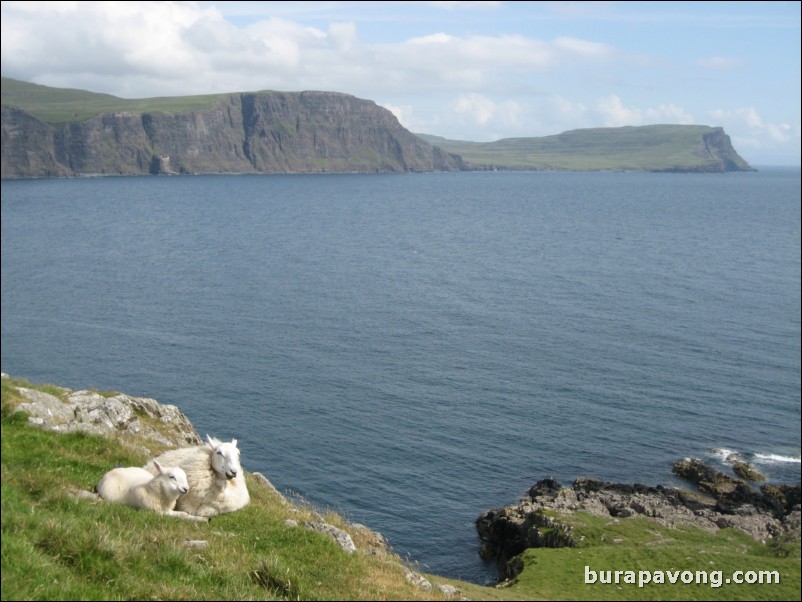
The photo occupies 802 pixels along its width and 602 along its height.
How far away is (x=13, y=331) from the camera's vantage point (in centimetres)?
7131

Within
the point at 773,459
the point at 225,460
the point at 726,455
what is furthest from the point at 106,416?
the point at 773,459

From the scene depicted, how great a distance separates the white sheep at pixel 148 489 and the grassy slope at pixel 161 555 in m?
0.62

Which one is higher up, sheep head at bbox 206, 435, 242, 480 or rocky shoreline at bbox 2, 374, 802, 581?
sheep head at bbox 206, 435, 242, 480

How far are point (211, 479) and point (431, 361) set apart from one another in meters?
58.0

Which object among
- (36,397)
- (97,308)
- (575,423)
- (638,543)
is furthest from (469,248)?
(36,397)

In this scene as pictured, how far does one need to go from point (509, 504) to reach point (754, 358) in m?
35.3

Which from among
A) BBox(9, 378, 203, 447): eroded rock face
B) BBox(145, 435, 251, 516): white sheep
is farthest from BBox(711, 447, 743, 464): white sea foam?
BBox(145, 435, 251, 516): white sheep

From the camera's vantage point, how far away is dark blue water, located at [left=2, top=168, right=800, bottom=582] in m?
51.5

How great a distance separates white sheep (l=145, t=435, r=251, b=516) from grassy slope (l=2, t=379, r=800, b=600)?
47 cm

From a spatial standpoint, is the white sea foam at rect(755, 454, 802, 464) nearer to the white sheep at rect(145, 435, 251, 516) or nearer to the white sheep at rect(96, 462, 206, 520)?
the white sheep at rect(145, 435, 251, 516)

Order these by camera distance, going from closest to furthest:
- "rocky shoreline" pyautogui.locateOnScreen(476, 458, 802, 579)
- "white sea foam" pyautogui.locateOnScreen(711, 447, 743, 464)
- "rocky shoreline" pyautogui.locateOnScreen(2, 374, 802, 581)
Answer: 1. "rocky shoreline" pyautogui.locateOnScreen(2, 374, 802, 581)
2. "rocky shoreline" pyautogui.locateOnScreen(476, 458, 802, 579)
3. "white sea foam" pyautogui.locateOnScreen(711, 447, 743, 464)

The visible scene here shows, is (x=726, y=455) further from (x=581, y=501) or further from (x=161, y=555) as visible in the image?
(x=161, y=555)

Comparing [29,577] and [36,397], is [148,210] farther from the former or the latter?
[29,577]

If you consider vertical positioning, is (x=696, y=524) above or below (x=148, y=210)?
below
